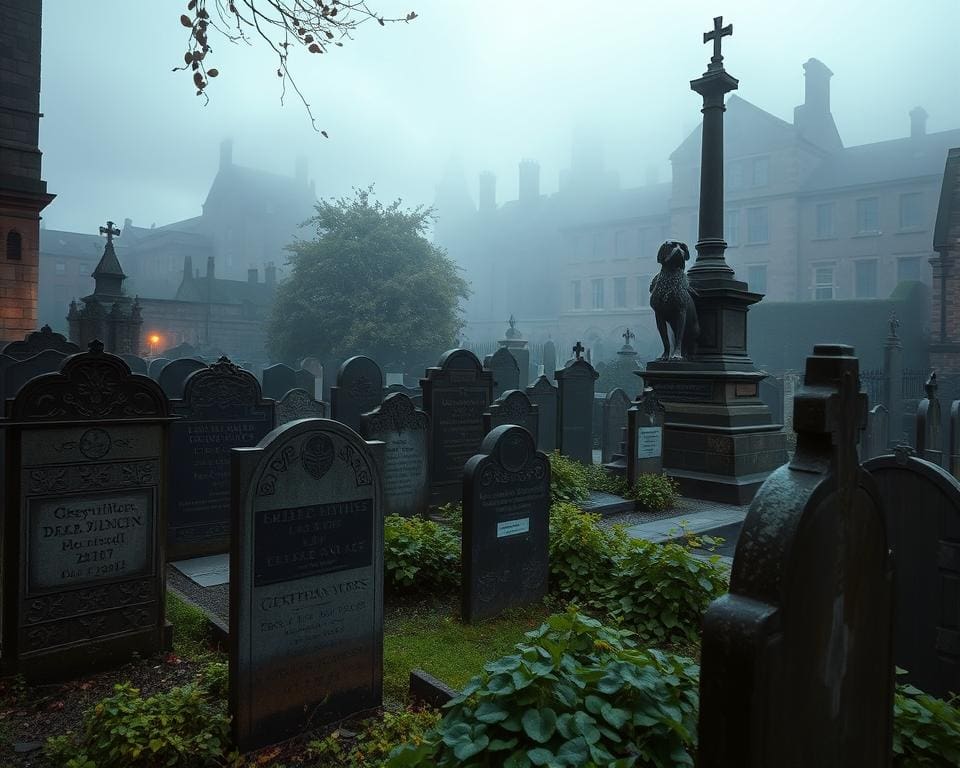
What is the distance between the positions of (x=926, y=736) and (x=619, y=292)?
51.3 metres

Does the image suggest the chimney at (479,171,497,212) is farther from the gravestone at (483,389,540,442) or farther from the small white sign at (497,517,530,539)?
the small white sign at (497,517,530,539)

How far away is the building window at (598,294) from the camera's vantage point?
5381 cm

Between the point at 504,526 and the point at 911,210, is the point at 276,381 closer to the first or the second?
the point at 504,526

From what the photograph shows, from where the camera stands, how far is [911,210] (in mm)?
39562

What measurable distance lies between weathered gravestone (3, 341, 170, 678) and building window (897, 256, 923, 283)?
43.2 metres

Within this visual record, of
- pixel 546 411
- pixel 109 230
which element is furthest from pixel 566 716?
pixel 109 230

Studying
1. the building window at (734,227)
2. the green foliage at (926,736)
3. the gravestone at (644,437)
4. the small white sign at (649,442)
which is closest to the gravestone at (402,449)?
the gravestone at (644,437)

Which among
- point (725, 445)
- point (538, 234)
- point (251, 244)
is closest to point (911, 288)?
point (725, 445)

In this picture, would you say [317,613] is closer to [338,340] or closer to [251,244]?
[338,340]

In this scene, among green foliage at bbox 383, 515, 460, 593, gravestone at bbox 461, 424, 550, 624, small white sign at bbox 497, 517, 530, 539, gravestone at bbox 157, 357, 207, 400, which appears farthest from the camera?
gravestone at bbox 157, 357, 207, 400

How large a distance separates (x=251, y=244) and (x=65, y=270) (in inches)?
659

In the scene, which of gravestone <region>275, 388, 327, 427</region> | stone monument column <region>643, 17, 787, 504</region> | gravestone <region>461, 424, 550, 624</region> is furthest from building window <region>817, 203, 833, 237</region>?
gravestone <region>461, 424, 550, 624</region>

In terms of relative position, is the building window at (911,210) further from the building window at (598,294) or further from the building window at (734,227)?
the building window at (598,294)

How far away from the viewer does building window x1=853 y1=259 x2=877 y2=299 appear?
132 ft
